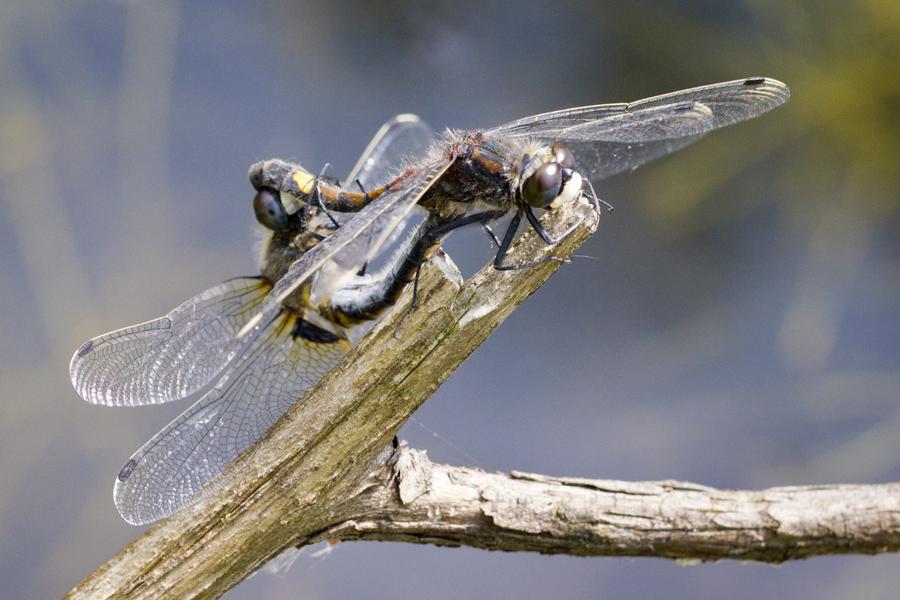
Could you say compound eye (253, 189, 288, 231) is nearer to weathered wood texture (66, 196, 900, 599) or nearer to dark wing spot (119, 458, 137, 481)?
weathered wood texture (66, 196, 900, 599)

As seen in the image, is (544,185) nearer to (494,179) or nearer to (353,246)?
(494,179)

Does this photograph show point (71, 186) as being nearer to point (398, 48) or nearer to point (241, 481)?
point (398, 48)

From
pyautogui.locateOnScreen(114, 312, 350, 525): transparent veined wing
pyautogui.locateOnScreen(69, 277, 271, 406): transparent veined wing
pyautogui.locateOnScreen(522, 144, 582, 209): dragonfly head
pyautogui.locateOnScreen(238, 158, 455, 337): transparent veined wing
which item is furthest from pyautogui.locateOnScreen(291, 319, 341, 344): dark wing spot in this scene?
pyautogui.locateOnScreen(522, 144, 582, 209): dragonfly head

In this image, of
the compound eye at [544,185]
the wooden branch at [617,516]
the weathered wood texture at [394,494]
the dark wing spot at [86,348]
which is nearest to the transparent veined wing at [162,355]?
the dark wing spot at [86,348]

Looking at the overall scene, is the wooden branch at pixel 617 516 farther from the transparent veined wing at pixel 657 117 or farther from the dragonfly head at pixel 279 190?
the transparent veined wing at pixel 657 117

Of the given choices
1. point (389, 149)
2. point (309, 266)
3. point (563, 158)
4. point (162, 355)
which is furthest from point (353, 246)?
point (389, 149)
